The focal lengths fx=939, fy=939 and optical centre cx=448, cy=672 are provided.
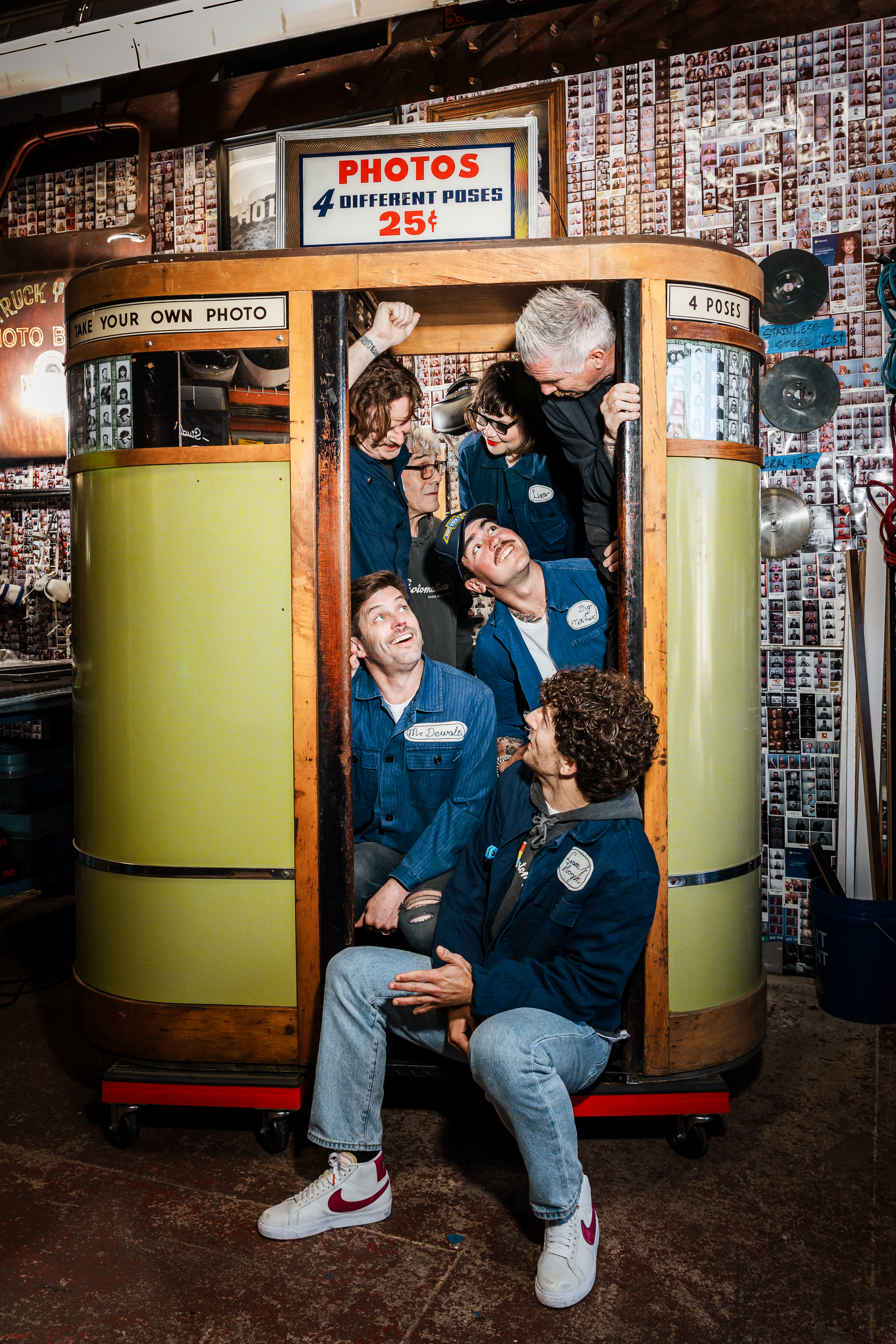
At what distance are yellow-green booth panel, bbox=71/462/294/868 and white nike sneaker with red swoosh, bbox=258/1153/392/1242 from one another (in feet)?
2.50

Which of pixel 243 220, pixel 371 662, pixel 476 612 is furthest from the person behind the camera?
pixel 243 220

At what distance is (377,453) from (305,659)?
120 cm

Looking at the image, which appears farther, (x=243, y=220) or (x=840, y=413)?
(x=243, y=220)

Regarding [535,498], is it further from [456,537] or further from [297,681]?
[297,681]

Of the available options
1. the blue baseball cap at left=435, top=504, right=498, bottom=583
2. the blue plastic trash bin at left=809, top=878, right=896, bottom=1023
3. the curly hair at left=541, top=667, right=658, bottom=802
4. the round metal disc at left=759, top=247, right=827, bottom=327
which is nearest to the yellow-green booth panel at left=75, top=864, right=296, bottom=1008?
the curly hair at left=541, top=667, right=658, bottom=802

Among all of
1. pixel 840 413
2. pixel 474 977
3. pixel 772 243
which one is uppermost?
pixel 772 243

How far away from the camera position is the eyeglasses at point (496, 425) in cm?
361

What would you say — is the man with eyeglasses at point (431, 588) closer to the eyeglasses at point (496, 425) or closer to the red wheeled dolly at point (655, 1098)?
the eyeglasses at point (496, 425)

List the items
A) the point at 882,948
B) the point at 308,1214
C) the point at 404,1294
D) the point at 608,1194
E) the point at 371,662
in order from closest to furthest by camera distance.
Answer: the point at 404,1294 < the point at 308,1214 < the point at 608,1194 < the point at 371,662 < the point at 882,948

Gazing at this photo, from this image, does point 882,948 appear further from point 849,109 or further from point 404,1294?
point 849,109

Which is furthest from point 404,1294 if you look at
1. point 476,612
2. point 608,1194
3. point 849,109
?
point 849,109

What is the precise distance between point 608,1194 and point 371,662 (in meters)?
1.59

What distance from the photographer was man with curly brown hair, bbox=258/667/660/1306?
2.00 metres

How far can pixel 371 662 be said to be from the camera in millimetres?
2893
